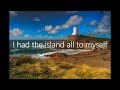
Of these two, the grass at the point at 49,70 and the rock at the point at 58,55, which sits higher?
the rock at the point at 58,55

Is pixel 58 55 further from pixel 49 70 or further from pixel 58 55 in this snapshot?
pixel 49 70

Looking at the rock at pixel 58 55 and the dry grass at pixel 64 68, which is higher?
the rock at pixel 58 55

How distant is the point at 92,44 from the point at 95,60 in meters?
0.25

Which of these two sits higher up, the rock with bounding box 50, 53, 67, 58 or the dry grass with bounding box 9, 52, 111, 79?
the rock with bounding box 50, 53, 67, 58

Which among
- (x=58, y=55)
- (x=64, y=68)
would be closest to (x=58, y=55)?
Answer: (x=58, y=55)

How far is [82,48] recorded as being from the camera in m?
3.29

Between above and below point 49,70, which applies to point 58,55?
above

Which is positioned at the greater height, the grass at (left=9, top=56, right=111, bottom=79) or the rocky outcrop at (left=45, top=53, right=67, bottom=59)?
the rocky outcrop at (left=45, top=53, right=67, bottom=59)

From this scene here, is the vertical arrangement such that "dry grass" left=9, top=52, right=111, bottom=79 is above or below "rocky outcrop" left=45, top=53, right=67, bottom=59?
below

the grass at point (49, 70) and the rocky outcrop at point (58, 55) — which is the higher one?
the rocky outcrop at point (58, 55)
